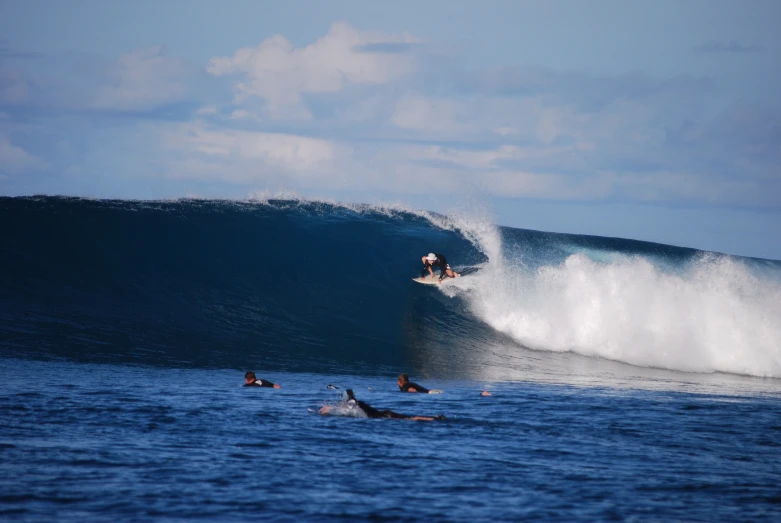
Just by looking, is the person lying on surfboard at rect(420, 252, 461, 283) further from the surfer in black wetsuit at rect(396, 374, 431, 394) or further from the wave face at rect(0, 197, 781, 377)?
the surfer in black wetsuit at rect(396, 374, 431, 394)

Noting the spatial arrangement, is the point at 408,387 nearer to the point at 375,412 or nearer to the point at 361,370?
the point at 375,412

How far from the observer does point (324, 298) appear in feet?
67.1

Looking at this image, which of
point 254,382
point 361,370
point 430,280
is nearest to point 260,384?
point 254,382

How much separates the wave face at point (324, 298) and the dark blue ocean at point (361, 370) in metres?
0.08

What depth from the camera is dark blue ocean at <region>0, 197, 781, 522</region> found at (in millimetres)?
7176

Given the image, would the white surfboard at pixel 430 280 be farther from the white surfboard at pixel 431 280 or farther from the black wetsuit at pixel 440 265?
the black wetsuit at pixel 440 265

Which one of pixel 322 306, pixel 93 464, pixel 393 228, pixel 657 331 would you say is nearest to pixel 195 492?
pixel 93 464

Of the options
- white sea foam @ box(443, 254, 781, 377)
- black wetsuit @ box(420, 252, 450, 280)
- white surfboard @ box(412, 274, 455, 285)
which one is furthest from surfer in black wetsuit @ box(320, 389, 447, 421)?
white surfboard @ box(412, 274, 455, 285)

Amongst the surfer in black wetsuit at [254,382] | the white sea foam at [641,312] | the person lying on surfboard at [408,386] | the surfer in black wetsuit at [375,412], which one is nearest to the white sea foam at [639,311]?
the white sea foam at [641,312]

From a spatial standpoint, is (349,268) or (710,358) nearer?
(710,358)

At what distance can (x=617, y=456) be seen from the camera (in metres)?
8.87

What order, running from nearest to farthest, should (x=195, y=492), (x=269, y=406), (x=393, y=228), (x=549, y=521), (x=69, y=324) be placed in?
1. (x=549, y=521)
2. (x=195, y=492)
3. (x=269, y=406)
4. (x=69, y=324)
5. (x=393, y=228)

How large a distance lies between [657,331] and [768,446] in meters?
10.4

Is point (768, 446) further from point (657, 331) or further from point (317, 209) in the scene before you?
point (317, 209)
